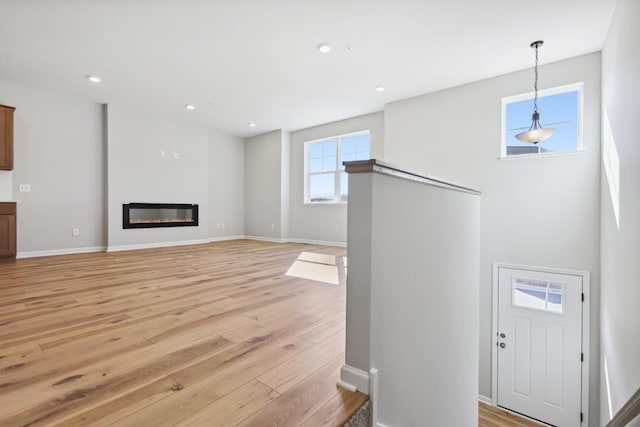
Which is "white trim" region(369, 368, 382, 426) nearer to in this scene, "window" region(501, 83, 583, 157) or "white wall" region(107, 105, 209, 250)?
"window" region(501, 83, 583, 157)

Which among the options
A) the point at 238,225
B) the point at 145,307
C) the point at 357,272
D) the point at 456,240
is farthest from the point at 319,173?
the point at 357,272

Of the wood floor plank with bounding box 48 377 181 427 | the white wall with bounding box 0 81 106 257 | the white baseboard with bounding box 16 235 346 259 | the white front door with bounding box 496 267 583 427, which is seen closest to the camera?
the wood floor plank with bounding box 48 377 181 427

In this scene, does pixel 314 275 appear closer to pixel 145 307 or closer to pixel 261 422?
pixel 145 307

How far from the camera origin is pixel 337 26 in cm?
300

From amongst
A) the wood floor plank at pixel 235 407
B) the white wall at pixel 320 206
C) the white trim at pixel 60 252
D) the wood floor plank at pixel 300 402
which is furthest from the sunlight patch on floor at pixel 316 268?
the white trim at pixel 60 252

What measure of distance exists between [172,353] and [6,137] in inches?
197

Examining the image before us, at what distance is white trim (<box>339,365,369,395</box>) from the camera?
48.1 inches

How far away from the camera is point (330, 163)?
666 centimetres

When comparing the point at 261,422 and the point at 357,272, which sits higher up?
the point at 357,272

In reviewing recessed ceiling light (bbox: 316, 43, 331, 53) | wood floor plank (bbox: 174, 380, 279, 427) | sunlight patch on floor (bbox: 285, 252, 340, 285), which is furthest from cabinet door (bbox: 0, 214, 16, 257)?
wood floor plank (bbox: 174, 380, 279, 427)

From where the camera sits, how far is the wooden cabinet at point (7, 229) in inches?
160

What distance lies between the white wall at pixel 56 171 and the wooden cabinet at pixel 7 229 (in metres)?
0.39

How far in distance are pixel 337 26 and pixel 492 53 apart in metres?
1.98

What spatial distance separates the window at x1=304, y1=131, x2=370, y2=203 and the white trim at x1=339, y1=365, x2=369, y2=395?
4.96 metres
